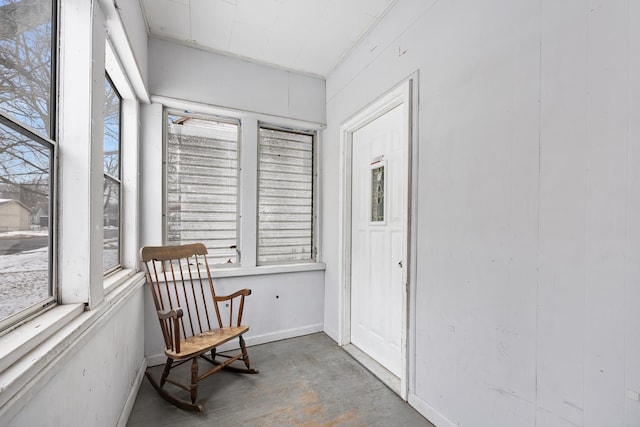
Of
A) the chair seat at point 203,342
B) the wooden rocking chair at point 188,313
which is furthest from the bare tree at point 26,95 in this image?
the chair seat at point 203,342

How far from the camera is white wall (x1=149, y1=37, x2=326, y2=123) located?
2.53 m

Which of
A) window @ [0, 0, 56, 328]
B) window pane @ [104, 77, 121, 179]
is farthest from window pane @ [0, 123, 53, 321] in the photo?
window pane @ [104, 77, 121, 179]

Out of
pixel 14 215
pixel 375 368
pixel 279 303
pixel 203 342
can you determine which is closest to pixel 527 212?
pixel 375 368

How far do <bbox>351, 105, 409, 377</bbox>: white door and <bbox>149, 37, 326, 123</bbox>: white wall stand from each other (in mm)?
780

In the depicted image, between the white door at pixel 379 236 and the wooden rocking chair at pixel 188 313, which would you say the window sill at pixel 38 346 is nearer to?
the wooden rocking chair at pixel 188 313

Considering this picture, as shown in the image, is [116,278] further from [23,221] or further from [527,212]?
[527,212]

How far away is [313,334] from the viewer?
10.2 feet

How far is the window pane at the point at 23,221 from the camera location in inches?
36.8

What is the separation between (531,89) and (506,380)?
138cm

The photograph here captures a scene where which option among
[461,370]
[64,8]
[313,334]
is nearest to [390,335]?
[461,370]

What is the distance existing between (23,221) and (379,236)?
2.21 metres

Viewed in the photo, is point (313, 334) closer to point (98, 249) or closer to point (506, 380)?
point (506, 380)

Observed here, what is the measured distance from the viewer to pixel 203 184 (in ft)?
9.09

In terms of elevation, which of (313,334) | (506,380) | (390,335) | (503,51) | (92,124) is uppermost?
(503,51)
